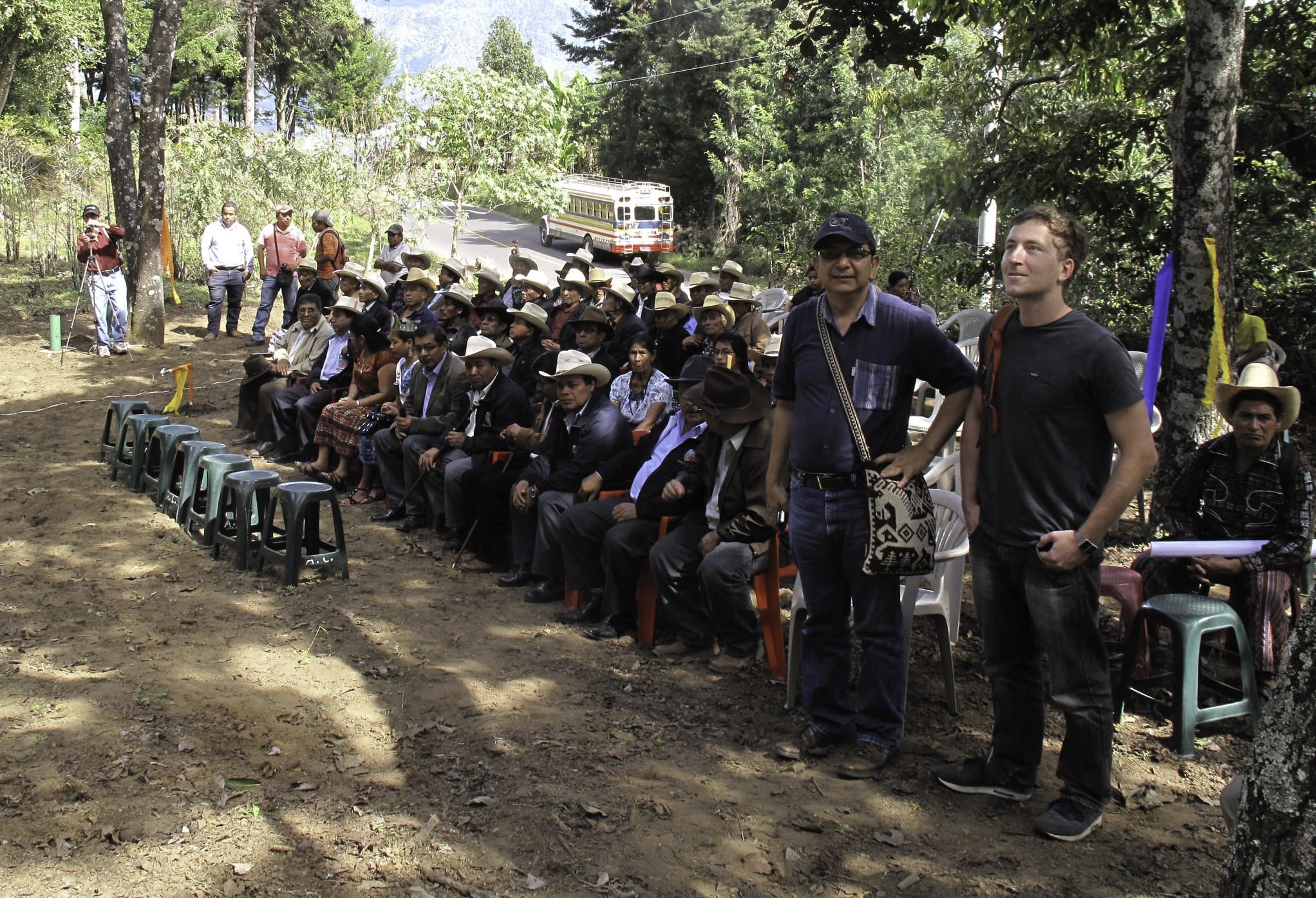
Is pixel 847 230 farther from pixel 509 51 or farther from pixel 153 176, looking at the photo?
pixel 509 51

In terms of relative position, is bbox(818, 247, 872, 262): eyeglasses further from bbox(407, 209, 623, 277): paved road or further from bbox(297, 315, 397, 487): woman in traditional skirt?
bbox(407, 209, 623, 277): paved road

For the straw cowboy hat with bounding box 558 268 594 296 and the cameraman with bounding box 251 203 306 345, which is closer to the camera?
the straw cowboy hat with bounding box 558 268 594 296

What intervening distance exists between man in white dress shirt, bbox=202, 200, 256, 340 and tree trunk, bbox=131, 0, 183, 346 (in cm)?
66

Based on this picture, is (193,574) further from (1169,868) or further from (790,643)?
(1169,868)

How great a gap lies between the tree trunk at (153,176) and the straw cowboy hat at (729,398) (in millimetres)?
11654

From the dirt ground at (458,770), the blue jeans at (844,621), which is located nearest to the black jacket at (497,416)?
the dirt ground at (458,770)

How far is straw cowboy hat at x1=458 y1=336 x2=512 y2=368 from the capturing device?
7754mm

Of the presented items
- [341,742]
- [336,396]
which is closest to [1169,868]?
[341,742]

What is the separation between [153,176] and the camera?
14.6m

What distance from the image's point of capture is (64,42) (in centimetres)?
3059

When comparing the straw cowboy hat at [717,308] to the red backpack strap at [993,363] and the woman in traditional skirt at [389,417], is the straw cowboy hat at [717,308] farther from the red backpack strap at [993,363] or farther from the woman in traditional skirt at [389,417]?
the red backpack strap at [993,363]

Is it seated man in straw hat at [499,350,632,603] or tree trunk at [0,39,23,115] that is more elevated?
tree trunk at [0,39,23,115]

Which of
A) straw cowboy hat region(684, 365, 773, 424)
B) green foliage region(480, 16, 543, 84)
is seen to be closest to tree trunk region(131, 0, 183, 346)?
straw cowboy hat region(684, 365, 773, 424)

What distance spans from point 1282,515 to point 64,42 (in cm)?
3395
